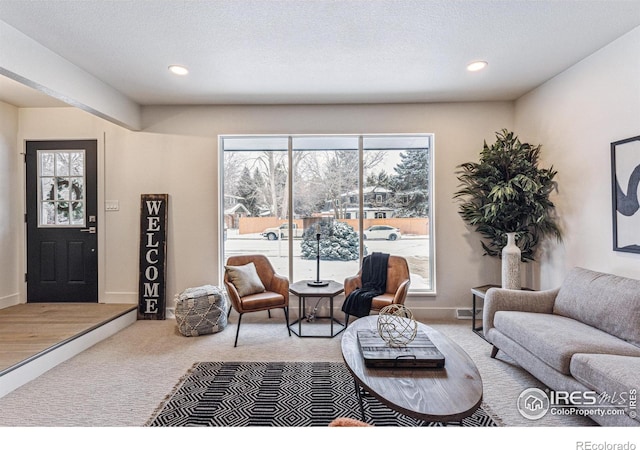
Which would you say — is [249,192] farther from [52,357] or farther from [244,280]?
[52,357]

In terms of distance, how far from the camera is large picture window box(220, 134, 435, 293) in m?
4.11

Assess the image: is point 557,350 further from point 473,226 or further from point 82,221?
point 82,221

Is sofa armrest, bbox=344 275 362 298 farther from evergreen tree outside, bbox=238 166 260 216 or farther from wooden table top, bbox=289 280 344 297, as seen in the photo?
evergreen tree outside, bbox=238 166 260 216

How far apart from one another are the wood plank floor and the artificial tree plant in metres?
4.26

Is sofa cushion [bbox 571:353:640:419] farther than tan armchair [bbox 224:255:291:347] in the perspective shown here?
No

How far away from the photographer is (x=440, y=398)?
152 cm

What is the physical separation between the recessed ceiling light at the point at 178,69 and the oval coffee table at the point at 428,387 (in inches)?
113

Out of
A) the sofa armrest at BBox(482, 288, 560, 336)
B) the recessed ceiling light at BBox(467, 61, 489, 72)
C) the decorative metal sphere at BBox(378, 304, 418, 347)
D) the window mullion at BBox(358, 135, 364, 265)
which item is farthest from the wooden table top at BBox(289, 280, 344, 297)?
the recessed ceiling light at BBox(467, 61, 489, 72)

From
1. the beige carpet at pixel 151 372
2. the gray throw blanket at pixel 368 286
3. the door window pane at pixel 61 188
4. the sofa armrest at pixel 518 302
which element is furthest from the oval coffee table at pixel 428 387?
the door window pane at pixel 61 188

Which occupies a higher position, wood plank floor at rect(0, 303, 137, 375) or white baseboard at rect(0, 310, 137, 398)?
wood plank floor at rect(0, 303, 137, 375)

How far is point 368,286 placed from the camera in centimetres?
362

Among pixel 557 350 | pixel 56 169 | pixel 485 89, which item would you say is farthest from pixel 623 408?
pixel 56 169

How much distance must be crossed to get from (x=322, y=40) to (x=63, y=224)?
3.98 meters

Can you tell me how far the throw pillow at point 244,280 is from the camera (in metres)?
3.46
